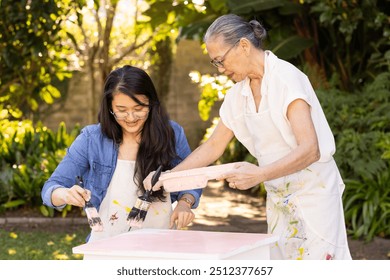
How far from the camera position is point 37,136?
9586 millimetres

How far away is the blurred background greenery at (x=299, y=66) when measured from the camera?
7.70 m

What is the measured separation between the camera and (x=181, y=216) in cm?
349

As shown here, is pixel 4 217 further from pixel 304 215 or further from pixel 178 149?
pixel 304 215

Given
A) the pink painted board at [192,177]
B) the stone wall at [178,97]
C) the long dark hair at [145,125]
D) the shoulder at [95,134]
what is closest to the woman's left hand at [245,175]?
the pink painted board at [192,177]

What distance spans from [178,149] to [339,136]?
15.4 feet

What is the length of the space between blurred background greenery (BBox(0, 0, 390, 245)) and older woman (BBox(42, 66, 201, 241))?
3652 millimetres

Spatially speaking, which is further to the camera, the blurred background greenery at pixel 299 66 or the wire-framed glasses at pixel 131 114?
the blurred background greenery at pixel 299 66

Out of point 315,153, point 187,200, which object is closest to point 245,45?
point 315,153

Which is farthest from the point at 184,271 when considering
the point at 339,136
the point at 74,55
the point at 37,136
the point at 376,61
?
the point at 74,55

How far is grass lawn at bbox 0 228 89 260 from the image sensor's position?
682cm

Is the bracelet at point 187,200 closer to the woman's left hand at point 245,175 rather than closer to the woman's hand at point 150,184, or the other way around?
the woman's hand at point 150,184

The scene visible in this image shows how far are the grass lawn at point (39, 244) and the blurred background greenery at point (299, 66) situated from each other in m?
0.56

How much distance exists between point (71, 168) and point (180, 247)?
99cm

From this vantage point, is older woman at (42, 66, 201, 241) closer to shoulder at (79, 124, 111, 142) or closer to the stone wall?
shoulder at (79, 124, 111, 142)
